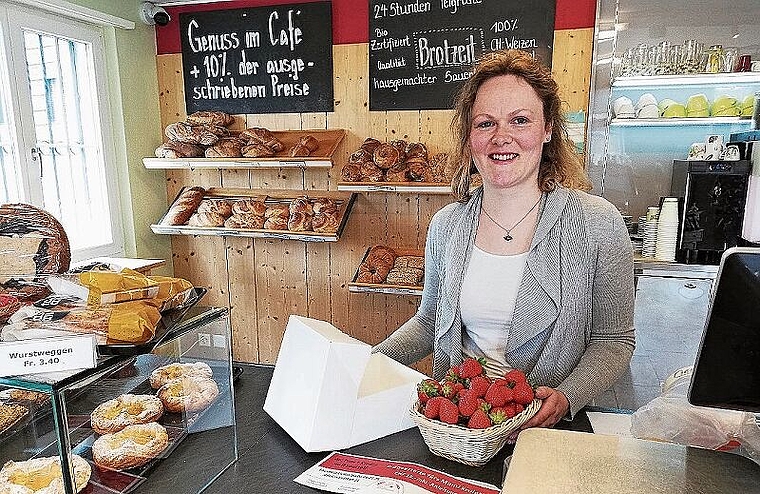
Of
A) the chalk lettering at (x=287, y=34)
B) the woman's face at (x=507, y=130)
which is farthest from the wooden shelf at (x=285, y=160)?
the woman's face at (x=507, y=130)

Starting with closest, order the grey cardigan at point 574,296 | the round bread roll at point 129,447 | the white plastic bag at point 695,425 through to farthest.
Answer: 1. the white plastic bag at point 695,425
2. the round bread roll at point 129,447
3. the grey cardigan at point 574,296

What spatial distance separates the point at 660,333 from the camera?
3002 millimetres

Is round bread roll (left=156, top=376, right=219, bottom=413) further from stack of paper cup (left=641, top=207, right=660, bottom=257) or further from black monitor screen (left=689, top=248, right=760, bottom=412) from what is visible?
stack of paper cup (left=641, top=207, right=660, bottom=257)

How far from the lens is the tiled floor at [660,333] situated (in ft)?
9.48

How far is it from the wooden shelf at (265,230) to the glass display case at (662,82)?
1455 mm

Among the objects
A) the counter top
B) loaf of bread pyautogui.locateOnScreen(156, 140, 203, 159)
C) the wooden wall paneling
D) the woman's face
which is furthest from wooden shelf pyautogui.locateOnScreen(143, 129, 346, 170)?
the counter top

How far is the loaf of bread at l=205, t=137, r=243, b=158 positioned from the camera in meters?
3.28

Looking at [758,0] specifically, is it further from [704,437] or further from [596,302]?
[704,437]

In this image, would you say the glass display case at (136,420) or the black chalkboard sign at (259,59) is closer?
the glass display case at (136,420)

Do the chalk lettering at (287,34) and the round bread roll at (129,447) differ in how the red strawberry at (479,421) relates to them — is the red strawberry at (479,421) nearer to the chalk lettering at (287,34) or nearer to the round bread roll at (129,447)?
the round bread roll at (129,447)

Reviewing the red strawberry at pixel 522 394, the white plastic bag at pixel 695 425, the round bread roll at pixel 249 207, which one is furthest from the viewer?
the round bread roll at pixel 249 207

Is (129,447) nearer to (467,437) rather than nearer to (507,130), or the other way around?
(467,437)

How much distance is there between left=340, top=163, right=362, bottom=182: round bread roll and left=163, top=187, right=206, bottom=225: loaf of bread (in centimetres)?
107

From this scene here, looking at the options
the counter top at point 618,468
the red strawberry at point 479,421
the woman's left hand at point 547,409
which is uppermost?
the counter top at point 618,468
